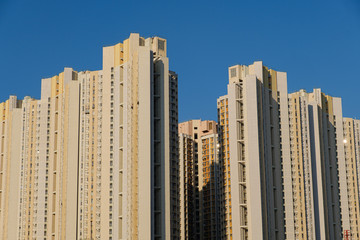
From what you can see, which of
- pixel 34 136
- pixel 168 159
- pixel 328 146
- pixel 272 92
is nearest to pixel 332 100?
pixel 328 146

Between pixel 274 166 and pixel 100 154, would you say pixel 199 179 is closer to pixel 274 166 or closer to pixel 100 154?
pixel 274 166

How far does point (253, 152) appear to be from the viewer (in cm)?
10406

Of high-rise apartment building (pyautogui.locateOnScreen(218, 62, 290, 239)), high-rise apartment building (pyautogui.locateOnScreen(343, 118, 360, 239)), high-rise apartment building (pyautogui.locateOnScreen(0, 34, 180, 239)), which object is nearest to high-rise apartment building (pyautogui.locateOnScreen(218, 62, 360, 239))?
high-rise apartment building (pyautogui.locateOnScreen(218, 62, 290, 239))

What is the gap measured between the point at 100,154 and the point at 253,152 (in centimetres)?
2131

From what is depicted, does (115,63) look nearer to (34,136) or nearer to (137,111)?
(137,111)

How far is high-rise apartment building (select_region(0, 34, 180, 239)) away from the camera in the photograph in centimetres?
9362

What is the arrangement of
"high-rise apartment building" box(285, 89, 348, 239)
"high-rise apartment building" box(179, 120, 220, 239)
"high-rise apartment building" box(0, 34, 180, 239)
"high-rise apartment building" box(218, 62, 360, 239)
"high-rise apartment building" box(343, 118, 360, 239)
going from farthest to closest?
"high-rise apartment building" box(179, 120, 220, 239)
"high-rise apartment building" box(343, 118, 360, 239)
"high-rise apartment building" box(285, 89, 348, 239)
"high-rise apartment building" box(218, 62, 360, 239)
"high-rise apartment building" box(0, 34, 180, 239)

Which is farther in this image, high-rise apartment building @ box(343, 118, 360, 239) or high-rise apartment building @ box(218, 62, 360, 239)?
high-rise apartment building @ box(343, 118, 360, 239)

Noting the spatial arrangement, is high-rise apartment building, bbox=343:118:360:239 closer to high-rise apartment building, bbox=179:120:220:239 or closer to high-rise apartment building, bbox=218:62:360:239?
high-rise apartment building, bbox=218:62:360:239

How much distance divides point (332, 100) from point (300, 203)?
23.4 meters

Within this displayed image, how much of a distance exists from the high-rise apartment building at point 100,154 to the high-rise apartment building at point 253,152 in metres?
9.90

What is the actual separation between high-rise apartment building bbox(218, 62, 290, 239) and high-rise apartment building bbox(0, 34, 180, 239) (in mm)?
9900

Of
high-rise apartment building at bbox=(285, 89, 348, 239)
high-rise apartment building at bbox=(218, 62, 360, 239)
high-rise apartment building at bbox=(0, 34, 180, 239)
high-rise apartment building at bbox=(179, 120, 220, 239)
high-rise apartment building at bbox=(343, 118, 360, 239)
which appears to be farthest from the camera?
high-rise apartment building at bbox=(179, 120, 220, 239)

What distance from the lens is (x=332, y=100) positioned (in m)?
123
